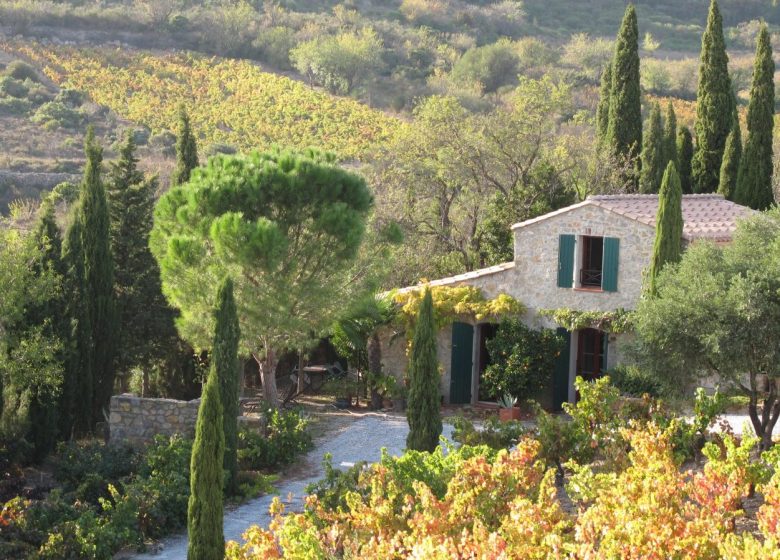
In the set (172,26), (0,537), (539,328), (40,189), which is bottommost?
(0,537)

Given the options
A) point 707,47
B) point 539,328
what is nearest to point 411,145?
point 707,47

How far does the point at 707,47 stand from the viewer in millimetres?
33688

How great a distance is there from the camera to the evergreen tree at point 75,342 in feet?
74.2

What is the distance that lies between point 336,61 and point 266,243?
136 feet

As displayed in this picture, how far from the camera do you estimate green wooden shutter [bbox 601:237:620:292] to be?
24562mm

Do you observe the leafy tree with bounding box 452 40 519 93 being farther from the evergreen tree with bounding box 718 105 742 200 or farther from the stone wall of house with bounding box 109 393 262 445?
the stone wall of house with bounding box 109 393 262 445

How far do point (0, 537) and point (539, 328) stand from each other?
13.2 metres

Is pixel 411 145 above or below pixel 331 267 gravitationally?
above

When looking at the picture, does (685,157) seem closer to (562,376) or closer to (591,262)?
(591,262)

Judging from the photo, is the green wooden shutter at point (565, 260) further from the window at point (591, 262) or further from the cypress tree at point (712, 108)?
the cypress tree at point (712, 108)

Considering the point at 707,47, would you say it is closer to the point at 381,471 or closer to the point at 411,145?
the point at 411,145

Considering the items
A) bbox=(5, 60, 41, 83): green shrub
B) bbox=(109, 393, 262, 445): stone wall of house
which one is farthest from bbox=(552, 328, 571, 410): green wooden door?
bbox=(5, 60, 41, 83): green shrub

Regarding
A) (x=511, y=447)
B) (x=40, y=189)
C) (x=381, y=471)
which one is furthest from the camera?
(x=40, y=189)

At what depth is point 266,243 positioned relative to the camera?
21547 millimetres
